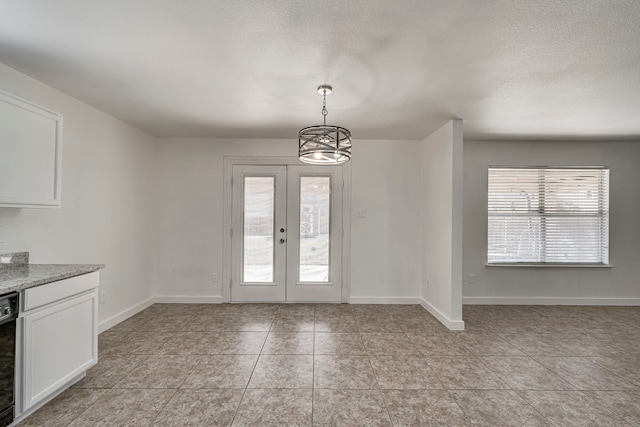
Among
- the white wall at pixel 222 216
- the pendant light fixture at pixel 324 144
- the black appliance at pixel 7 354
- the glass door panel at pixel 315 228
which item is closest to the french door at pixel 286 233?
the glass door panel at pixel 315 228

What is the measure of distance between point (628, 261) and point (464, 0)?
5.30 m

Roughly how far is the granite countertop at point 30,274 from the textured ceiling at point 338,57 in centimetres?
154

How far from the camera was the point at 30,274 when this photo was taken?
2.15m

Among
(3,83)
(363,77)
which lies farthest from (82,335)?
(363,77)

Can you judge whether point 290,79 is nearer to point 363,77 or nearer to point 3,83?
point 363,77

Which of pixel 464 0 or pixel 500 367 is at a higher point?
pixel 464 0

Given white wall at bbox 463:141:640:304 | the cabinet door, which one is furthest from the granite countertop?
white wall at bbox 463:141:640:304

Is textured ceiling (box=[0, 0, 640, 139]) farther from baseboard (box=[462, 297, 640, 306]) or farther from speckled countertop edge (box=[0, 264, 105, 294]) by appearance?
baseboard (box=[462, 297, 640, 306])

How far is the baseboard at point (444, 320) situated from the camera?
12.2 ft

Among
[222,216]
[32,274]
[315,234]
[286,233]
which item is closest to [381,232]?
[315,234]

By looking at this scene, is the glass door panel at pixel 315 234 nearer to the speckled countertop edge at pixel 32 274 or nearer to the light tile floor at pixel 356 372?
the light tile floor at pixel 356 372

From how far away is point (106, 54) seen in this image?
2.27m

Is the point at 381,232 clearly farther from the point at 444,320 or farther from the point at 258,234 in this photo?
the point at 258,234

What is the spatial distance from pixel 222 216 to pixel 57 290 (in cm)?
265
